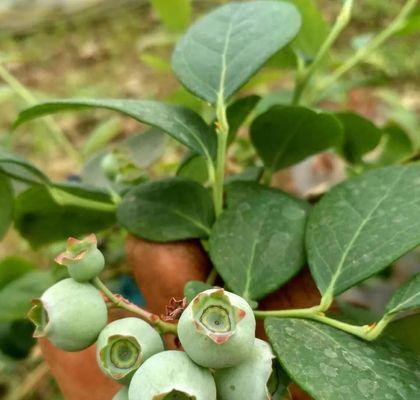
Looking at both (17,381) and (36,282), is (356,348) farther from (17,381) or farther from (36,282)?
(17,381)

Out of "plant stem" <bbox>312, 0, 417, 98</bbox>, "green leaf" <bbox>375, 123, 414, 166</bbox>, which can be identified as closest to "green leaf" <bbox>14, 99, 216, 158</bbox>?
"plant stem" <bbox>312, 0, 417, 98</bbox>

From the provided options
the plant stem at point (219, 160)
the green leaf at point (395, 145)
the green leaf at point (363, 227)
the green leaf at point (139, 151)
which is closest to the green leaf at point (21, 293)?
the green leaf at point (139, 151)

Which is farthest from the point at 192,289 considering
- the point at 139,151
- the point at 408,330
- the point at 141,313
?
the point at 139,151

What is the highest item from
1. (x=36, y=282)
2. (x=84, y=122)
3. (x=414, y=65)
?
(x=36, y=282)

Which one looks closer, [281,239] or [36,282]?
[281,239]

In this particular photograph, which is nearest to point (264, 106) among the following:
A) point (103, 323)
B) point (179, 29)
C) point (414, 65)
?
point (179, 29)

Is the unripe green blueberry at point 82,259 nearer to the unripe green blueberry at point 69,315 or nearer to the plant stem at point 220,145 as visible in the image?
the unripe green blueberry at point 69,315

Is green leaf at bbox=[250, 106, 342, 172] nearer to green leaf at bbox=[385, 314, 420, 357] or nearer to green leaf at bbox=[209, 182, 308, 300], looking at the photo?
green leaf at bbox=[209, 182, 308, 300]
